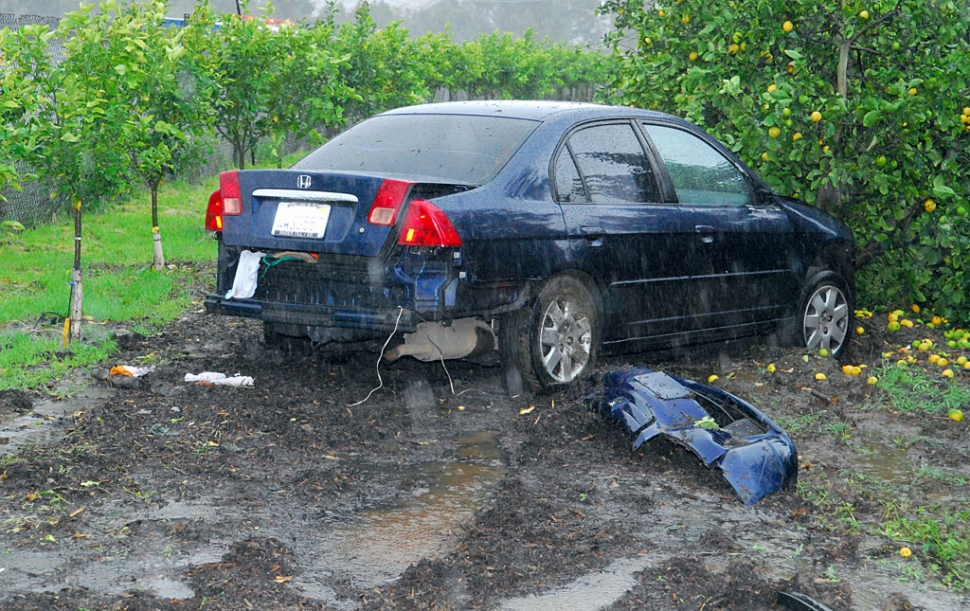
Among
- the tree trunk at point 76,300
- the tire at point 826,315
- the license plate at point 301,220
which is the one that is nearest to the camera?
the license plate at point 301,220

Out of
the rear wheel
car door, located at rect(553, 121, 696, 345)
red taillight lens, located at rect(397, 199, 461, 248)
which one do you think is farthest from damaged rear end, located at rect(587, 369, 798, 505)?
the rear wheel

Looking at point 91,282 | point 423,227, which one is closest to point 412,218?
point 423,227

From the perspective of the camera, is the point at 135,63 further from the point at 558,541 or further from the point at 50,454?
the point at 558,541

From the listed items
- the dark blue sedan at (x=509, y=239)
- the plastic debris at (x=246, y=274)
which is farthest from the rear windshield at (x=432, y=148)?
the plastic debris at (x=246, y=274)

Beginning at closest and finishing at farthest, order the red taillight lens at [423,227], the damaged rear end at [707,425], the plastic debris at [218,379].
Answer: the damaged rear end at [707,425] → the red taillight lens at [423,227] → the plastic debris at [218,379]

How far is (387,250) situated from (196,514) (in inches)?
72.4

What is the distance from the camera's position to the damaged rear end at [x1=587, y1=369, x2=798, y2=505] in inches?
201

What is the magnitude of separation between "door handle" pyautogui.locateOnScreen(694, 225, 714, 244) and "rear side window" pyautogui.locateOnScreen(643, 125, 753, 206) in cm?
17

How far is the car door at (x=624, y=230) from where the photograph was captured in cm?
670

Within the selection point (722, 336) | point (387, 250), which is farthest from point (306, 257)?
point (722, 336)

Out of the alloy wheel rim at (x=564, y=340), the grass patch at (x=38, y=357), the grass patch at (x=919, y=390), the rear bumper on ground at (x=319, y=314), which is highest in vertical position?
the rear bumper on ground at (x=319, y=314)

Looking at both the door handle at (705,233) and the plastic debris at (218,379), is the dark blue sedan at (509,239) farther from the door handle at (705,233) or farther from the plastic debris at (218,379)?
the plastic debris at (218,379)

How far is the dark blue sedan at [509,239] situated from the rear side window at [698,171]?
11 mm

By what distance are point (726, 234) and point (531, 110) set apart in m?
1.58
